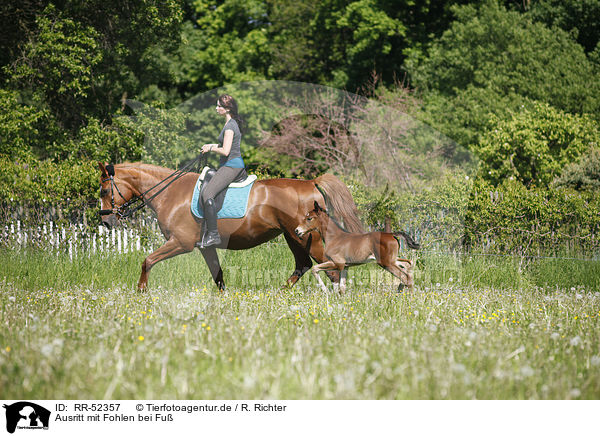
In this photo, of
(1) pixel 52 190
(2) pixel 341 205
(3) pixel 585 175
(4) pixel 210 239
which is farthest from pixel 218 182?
(3) pixel 585 175

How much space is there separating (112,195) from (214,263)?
1.83 m

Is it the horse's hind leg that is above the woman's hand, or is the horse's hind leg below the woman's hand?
below

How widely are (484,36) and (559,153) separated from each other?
768cm

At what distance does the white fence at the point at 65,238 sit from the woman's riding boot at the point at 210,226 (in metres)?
4.49

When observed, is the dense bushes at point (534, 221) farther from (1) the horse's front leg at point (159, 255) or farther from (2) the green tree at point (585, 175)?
(1) the horse's front leg at point (159, 255)

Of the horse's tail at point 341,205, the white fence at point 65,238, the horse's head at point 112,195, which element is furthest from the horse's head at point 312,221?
the white fence at point 65,238

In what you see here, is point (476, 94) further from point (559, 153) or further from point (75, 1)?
point (75, 1)

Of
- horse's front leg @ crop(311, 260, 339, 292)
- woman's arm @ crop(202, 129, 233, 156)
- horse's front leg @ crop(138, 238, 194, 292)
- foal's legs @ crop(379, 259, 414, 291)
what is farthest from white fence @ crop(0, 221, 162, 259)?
foal's legs @ crop(379, 259, 414, 291)

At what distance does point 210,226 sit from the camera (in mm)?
8211

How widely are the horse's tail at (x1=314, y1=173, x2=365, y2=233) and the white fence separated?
551cm

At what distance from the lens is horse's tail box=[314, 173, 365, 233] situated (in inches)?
333

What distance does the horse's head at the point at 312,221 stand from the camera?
8023 mm

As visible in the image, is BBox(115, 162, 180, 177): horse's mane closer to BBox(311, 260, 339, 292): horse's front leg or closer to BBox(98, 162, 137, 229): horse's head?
BBox(98, 162, 137, 229): horse's head
